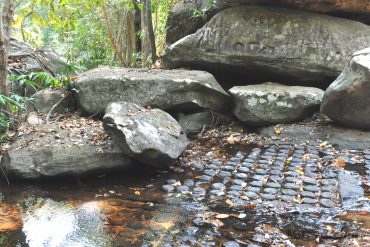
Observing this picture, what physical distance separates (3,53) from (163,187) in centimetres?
295

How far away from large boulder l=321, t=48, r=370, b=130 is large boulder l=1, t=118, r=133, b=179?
3.13m

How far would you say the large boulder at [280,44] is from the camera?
6.69 meters

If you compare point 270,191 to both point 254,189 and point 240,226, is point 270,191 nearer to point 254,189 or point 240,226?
point 254,189

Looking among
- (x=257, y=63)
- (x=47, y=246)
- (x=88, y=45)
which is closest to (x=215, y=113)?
(x=257, y=63)

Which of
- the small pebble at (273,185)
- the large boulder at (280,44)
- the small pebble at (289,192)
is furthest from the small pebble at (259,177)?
the large boulder at (280,44)

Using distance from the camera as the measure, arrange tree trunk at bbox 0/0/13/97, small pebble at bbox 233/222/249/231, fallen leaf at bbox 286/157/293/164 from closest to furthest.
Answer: small pebble at bbox 233/222/249/231
fallen leaf at bbox 286/157/293/164
tree trunk at bbox 0/0/13/97

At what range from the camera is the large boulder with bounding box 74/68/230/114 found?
622cm

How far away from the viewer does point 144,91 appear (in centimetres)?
625

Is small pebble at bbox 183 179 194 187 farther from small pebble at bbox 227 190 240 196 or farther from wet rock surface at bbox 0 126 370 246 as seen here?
small pebble at bbox 227 190 240 196

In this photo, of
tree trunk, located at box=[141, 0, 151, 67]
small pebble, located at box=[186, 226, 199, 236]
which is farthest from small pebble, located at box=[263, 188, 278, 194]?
tree trunk, located at box=[141, 0, 151, 67]

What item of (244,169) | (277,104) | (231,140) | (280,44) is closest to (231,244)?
(244,169)

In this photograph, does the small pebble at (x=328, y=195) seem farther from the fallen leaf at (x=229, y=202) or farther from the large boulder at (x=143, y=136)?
the large boulder at (x=143, y=136)

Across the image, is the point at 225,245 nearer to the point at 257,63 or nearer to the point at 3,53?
the point at 3,53

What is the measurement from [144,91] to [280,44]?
2.62m
